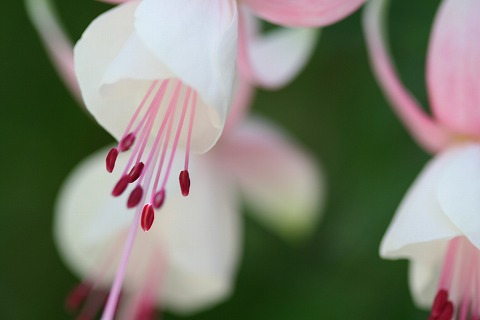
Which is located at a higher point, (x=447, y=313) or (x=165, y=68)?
(x=165, y=68)

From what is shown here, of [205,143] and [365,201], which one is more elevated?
[205,143]

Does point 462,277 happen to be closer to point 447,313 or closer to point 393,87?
point 447,313

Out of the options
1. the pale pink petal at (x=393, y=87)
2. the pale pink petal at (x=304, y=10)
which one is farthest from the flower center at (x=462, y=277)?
the pale pink petal at (x=304, y=10)

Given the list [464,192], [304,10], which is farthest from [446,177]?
[304,10]

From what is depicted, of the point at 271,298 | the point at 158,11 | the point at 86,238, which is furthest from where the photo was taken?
the point at 271,298

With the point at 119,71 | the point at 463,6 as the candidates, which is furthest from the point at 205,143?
the point at 463,6

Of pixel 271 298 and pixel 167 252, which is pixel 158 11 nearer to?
pixel 167 252

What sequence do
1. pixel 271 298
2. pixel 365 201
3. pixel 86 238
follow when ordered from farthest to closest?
1. pixel 271 298
2. pixel 365 201
3. pixel 86 238
